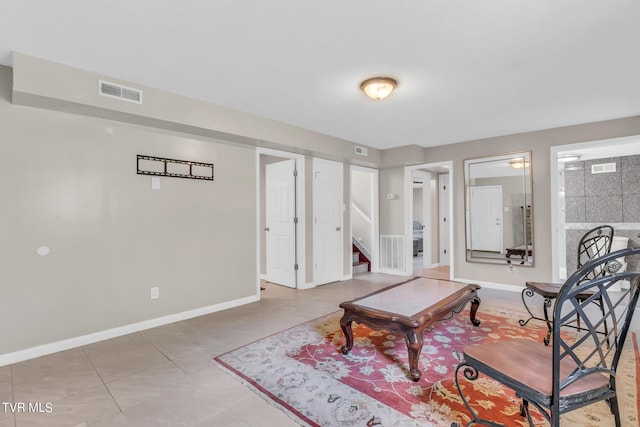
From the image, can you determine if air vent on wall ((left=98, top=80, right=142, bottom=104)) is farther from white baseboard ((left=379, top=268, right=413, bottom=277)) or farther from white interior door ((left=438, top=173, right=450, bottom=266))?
white interior door ((left=438, top=173, right=450, bottom=266))

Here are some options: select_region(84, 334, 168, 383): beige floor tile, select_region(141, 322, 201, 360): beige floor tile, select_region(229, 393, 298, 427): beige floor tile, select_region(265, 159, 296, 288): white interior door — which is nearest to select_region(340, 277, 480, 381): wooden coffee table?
select_region(229, 393, 298, 427): beige floor tile

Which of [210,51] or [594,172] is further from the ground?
[210,51]

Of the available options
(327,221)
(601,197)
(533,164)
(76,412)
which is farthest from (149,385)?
(601,197)

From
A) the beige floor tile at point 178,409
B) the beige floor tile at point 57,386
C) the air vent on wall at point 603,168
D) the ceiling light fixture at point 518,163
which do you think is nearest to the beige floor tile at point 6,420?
the beige floor tile at point 57,386

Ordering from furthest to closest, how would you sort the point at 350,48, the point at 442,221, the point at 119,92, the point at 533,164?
1. the point at 442,221
2. the point at 533,164
3. the point at 119,92
4. the point at 350,48

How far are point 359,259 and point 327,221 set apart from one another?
176cm

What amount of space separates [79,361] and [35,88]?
88.1 inches

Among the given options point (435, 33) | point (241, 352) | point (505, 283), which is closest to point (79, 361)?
point (241, 352)

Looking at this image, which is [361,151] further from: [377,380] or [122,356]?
[122,356]

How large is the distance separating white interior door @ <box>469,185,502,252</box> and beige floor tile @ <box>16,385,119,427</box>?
5210 millimetres

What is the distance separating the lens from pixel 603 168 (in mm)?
5270

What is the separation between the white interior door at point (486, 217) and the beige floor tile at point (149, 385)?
15.6 feet

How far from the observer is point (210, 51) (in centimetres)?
245

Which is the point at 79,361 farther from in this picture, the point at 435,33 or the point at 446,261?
the point at 446,261
